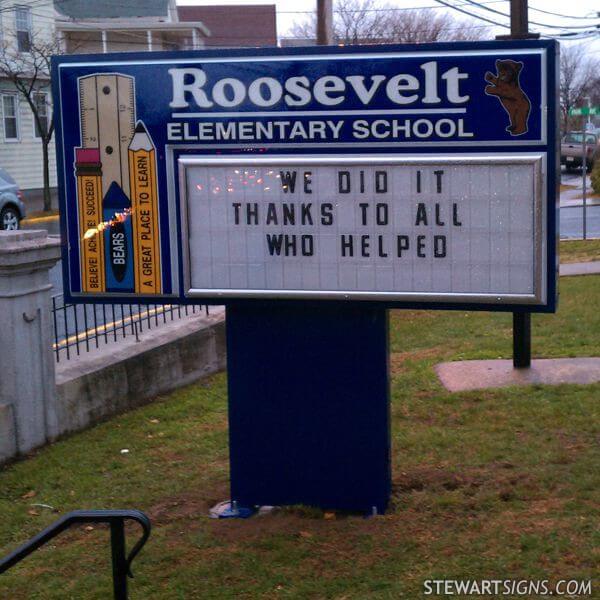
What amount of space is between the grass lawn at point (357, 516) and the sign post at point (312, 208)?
1.38 ft

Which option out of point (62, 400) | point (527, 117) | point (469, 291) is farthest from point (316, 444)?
point (62, 400)

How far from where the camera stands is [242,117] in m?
5.55

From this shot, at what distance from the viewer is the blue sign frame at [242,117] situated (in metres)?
5.20

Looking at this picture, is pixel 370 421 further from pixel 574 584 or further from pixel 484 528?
pixel 574 584

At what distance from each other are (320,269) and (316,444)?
1026 mm

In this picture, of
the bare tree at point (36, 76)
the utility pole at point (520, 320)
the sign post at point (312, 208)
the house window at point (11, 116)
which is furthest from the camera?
the house window at point (11, 116)

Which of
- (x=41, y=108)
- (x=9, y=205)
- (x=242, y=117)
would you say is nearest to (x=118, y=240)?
(x=242, y=117)

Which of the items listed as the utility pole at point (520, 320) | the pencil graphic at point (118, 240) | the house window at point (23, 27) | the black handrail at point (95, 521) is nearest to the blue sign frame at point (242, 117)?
the pencil graphic at point (118, 240)

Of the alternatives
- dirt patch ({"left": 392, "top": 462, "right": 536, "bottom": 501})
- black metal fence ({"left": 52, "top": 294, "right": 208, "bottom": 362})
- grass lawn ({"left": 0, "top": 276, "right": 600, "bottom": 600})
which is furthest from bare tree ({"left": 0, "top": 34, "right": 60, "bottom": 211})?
dirt patch ({"left": 392, "top": 462, "right": 536, "bottom": 501})

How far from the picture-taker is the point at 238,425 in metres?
5.92

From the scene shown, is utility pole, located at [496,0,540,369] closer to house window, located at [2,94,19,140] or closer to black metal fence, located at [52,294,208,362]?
black metal fence, located at [52,294,208,362]

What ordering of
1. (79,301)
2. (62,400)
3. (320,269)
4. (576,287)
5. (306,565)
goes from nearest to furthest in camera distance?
1. (306,565)
2. (320,269)
3. (79,301)
4. (62,400)
5. (576,287)

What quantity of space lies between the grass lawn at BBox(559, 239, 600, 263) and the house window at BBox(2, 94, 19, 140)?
20636mm

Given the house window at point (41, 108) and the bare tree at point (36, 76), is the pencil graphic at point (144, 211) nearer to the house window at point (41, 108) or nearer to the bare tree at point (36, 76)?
the bare tree at point (36, 76)
